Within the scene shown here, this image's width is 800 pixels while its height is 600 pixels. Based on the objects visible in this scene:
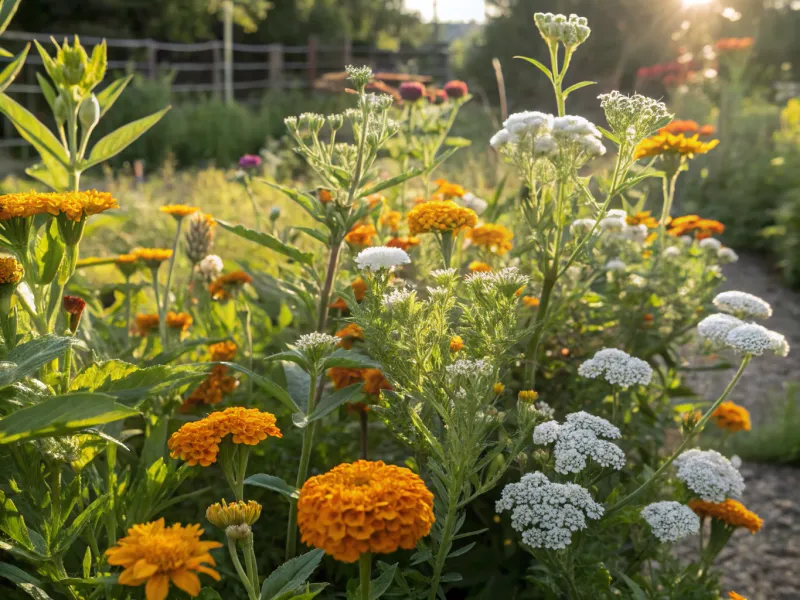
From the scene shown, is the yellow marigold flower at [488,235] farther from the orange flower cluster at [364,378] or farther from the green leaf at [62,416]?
the green leaf at [62,416]

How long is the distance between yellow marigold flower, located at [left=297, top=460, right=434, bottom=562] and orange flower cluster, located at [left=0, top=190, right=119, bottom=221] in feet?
2.03

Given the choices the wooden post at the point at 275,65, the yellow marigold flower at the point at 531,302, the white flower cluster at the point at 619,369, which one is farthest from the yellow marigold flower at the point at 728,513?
the wooden post at the point at 275,65

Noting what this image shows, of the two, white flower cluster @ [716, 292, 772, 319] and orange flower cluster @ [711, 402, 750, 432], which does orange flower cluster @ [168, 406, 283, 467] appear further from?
orange flower cluster @ [711, 402, 750, 432]

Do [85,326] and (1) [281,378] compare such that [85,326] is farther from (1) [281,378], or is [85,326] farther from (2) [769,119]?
(2) [769,119]

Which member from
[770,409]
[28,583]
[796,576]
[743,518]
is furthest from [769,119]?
[28,583]

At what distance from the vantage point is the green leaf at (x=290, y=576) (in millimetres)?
1059

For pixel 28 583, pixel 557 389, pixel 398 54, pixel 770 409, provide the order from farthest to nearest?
pixel 398 54 < pixel 770 409 < pixel 557 389 < pixel 28 583

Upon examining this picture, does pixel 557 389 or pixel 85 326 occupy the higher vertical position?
pixel 85 326

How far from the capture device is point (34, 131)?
1.56 m

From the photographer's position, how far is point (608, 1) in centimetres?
1656

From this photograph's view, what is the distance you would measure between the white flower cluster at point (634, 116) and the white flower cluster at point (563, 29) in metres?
0.18

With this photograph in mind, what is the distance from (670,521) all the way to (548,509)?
30 cm

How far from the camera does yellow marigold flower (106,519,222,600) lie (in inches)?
31.9

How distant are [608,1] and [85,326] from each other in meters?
17.1
